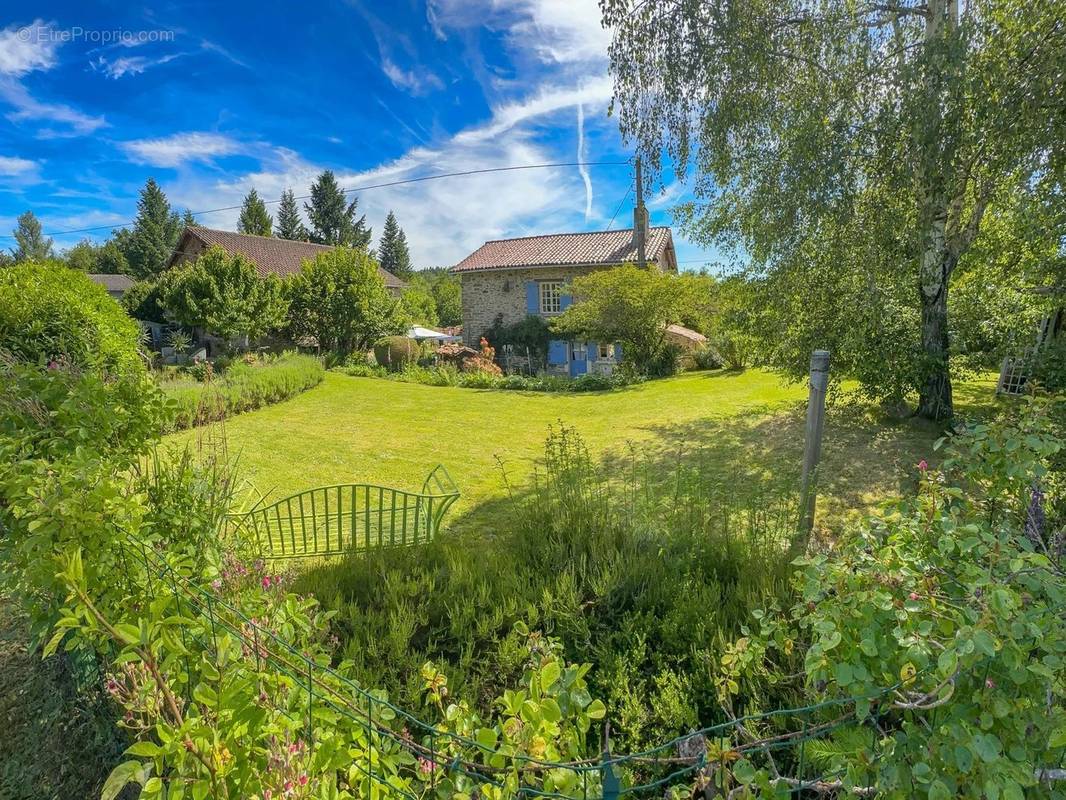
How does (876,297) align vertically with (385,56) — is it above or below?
below

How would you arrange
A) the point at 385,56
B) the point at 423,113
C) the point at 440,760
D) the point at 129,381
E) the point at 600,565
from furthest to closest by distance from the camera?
the point at 423,113, the point at 385,56, the point at 600,565, the point at 129,381, the point at 440,760

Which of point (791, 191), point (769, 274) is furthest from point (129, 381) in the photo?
point (769, 274)

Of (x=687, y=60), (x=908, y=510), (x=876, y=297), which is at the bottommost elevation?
(x=908, y=510)

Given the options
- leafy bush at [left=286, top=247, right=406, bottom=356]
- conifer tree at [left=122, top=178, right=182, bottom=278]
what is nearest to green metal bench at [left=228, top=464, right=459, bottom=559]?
→ leafy bush at [left=286, top=247, right=406, bottom=356]

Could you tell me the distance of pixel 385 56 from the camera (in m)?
12.2

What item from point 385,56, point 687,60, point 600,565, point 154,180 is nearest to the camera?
point 600,565

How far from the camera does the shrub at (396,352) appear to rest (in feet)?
59.3

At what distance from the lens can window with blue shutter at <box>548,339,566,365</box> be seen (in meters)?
19.9

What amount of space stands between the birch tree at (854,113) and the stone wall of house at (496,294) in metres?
14.4

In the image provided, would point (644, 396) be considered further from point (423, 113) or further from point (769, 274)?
point (423, 113)

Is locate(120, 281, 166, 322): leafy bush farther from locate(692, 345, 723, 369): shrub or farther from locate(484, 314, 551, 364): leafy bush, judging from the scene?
locate(692, 345, 723, 369): shrub

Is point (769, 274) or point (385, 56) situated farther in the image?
point (385, 56)

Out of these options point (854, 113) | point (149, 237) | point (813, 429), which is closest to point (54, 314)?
point (813, 429)

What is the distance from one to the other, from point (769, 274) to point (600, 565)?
5454 millimetres
